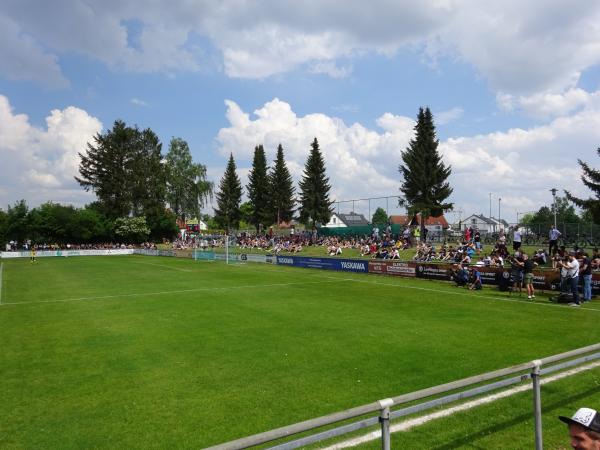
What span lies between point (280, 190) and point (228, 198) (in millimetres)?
12769

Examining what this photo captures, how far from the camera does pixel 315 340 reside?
1139 cm

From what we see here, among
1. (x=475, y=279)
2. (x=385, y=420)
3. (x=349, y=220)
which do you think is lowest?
(x=475, y=279)

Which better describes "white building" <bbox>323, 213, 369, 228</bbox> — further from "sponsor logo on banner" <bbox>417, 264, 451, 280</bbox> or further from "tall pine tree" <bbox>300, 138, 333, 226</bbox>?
"sponsor logo on banner" <bbox>417, 264, 451, 280</bbox>

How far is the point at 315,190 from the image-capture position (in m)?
70.6

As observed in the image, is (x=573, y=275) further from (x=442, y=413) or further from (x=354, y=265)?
(x=354, y=265)

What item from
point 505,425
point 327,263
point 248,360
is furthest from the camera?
point 327,263

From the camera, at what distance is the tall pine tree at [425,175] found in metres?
51.5

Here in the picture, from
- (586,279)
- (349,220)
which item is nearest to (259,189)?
(349,220)

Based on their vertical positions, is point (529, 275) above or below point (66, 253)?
above

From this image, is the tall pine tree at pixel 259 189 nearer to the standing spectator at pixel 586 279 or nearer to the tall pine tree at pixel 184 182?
the tall pine tree at pixel 184 182

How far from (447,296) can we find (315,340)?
404 inches

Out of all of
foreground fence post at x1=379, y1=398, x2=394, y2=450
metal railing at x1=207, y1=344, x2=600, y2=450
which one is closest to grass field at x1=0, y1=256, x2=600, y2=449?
metal railing at x1=207, y1=344, x2=600, y2=450

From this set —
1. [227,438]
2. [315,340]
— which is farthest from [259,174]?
[227,438]

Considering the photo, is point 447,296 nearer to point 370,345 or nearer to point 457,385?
point 370,345
